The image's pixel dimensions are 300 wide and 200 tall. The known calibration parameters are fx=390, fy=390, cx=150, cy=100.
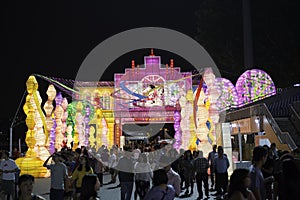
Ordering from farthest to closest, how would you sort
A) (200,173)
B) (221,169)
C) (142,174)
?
(200,173)
(221,169)
(142,174)

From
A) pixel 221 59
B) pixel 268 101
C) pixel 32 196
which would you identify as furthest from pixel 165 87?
pixel 32 196

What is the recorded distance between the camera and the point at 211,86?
16.2 meters

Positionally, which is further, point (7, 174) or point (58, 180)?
point (7, 174)

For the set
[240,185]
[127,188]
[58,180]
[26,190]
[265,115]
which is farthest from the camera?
[265,115]

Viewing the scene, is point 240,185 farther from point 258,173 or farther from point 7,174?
point 7,174

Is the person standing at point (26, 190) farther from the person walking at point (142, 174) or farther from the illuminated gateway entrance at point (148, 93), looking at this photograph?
the illuminated gateway entrance at point (148, 93)

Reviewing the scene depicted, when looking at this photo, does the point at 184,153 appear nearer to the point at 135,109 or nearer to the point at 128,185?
the point at 128,185

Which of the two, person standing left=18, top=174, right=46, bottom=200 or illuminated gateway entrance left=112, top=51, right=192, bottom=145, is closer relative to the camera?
person standing left=18, top=174, right=46, bottom=200

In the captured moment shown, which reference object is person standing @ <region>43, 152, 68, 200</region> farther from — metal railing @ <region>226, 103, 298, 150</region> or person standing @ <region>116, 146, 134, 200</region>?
metal railing @ <region>226, 103, 298, 150</region>

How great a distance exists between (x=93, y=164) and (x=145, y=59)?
28.3 metres

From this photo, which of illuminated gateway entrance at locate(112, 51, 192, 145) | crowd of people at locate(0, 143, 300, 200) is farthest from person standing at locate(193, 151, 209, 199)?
illuminated gateway entrance at locate(112, 51, 192, 145)

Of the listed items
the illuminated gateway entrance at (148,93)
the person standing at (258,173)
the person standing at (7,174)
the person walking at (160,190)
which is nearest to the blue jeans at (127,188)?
the person standing at (7,174)

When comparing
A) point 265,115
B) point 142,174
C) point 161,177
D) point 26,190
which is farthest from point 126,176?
point 265,115

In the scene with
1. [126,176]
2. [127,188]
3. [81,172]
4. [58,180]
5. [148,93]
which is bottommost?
[127,188]
